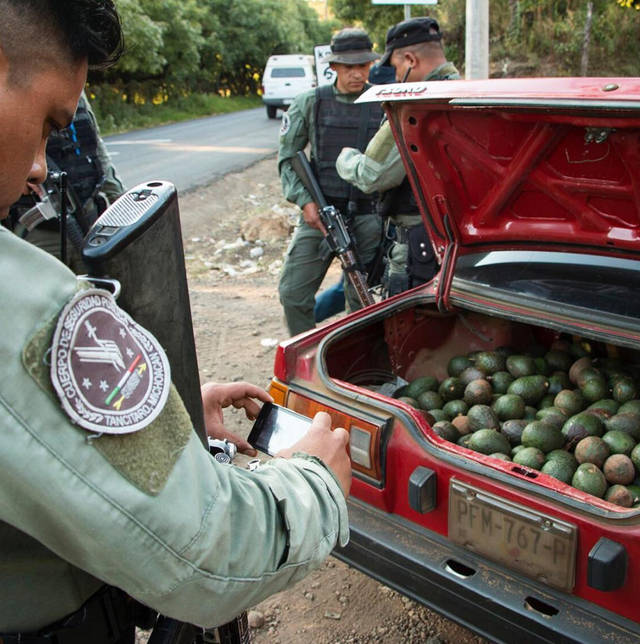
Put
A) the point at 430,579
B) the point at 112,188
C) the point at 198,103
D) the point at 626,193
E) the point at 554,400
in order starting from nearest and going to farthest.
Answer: the point at 430,579, the point at 626,193, the point at 554,400, the point at 112,188, the point at 198,103

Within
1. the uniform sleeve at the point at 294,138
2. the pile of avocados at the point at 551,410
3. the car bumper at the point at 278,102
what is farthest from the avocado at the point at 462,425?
the car bumper at the point at 278,102

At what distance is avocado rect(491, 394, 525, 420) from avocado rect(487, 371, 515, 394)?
0.15 metres

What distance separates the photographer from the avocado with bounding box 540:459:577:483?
219 centimetres

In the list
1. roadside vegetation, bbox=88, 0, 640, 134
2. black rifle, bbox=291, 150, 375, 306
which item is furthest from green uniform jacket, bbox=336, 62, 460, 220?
roadside vegetation, bbox=88, 0, 640, 134

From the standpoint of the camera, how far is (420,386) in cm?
287

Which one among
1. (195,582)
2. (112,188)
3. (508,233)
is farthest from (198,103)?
(195,582)

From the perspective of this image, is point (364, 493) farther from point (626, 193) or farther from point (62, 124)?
point (62, 124)

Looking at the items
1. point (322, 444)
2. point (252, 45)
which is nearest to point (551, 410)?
point (322, 444)

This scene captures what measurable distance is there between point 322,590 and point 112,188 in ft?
9.37

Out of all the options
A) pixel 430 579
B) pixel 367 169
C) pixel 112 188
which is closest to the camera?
pixel 430 579

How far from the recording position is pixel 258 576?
2.88 ft

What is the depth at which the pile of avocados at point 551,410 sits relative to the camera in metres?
2.21

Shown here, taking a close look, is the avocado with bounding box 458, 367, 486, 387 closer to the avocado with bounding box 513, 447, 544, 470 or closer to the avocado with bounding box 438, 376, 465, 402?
the avocado with bounding box 438, 376, 465, 402

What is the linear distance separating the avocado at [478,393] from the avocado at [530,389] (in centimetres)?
9
